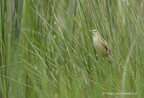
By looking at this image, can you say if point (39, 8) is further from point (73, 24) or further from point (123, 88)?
point (123, 88)

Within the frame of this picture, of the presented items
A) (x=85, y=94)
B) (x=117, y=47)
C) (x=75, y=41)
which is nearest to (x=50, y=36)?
(x=75, y=41)

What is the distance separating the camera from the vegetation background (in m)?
1.37

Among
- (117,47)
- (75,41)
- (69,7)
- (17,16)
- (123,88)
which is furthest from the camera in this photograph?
(117,47)

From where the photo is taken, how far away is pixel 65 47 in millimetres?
1800

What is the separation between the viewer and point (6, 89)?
1590mm

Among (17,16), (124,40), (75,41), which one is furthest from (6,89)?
(124,40)

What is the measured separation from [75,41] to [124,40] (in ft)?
1.07

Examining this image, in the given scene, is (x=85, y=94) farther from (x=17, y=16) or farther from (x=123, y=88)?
(x=17, y=16)

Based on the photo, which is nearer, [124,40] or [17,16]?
[17,16]

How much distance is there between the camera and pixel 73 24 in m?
1.88

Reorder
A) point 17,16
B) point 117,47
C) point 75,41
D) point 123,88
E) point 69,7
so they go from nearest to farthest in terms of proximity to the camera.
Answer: point 123,88, point 17,16, point 69,7, point 75,41, point 117,47

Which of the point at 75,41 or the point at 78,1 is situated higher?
the point at 78,1

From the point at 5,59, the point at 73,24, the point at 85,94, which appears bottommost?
the point at 85,94

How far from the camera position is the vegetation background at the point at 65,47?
137cm
